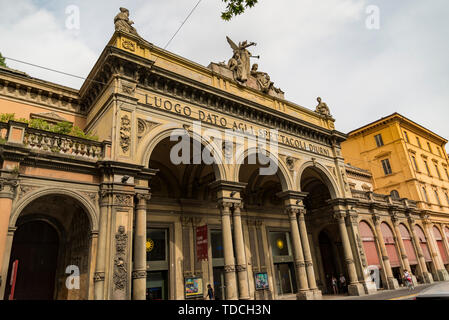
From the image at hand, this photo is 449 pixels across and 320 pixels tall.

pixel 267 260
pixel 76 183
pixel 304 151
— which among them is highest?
pixel 304 151

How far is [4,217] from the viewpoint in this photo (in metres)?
9.04

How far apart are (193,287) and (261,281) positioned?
5.24 m

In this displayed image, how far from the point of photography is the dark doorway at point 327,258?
23.5 meters

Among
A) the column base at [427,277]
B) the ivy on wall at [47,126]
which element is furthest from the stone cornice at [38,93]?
the column base at [427,277]

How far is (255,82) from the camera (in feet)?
63.3

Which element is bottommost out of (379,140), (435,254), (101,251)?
(435,254)

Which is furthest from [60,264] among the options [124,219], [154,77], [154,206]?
[154,77]

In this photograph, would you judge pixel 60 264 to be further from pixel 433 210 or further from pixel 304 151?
pixel 433 210

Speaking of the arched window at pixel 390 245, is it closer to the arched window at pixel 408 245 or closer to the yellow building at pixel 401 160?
the arched window at pixel 408 245

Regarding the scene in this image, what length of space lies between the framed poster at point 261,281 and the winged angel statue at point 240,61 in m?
12.3

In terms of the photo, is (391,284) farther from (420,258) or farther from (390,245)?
(420,258)

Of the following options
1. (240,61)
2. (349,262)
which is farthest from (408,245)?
(240,61)
